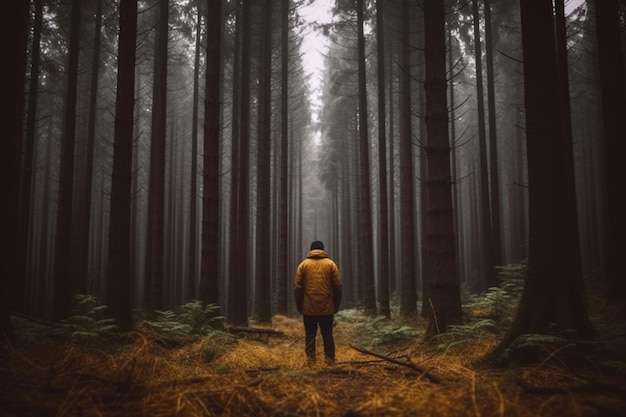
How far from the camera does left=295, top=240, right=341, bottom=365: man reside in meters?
5.73

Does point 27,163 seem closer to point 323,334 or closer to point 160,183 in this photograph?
point 160,183

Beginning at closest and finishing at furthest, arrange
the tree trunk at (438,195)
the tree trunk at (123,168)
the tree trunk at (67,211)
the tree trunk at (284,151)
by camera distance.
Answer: the tree trunk at (438,195) < the tree trunk at (123,168) < the tree trunk at (67,211) < the tree trunk at (284,151)

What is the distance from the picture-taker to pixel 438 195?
618 centimetres

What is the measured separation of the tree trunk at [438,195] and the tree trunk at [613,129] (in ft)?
17.4

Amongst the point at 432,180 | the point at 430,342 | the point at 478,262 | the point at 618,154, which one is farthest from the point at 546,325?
the point at 478,262

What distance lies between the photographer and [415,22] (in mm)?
13203

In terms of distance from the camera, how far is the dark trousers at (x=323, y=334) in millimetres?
5516

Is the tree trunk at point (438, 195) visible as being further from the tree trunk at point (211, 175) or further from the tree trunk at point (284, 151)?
the tree trunk at point (284, 151)

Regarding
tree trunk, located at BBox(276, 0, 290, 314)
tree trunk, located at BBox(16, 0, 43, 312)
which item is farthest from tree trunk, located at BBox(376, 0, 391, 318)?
tree trunk, located at BBox(16, 0, 43, 312)

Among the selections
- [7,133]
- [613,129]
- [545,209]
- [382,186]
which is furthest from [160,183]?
[613,129]

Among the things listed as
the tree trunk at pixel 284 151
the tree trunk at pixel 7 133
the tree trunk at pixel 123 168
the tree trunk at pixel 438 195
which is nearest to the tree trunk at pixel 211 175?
the tree trunk at pixel 123 168

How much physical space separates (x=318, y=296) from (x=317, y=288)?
0.45ft

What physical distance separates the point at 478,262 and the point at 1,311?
1071 inches

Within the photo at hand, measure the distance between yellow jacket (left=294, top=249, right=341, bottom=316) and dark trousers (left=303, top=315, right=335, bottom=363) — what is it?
135 mm
